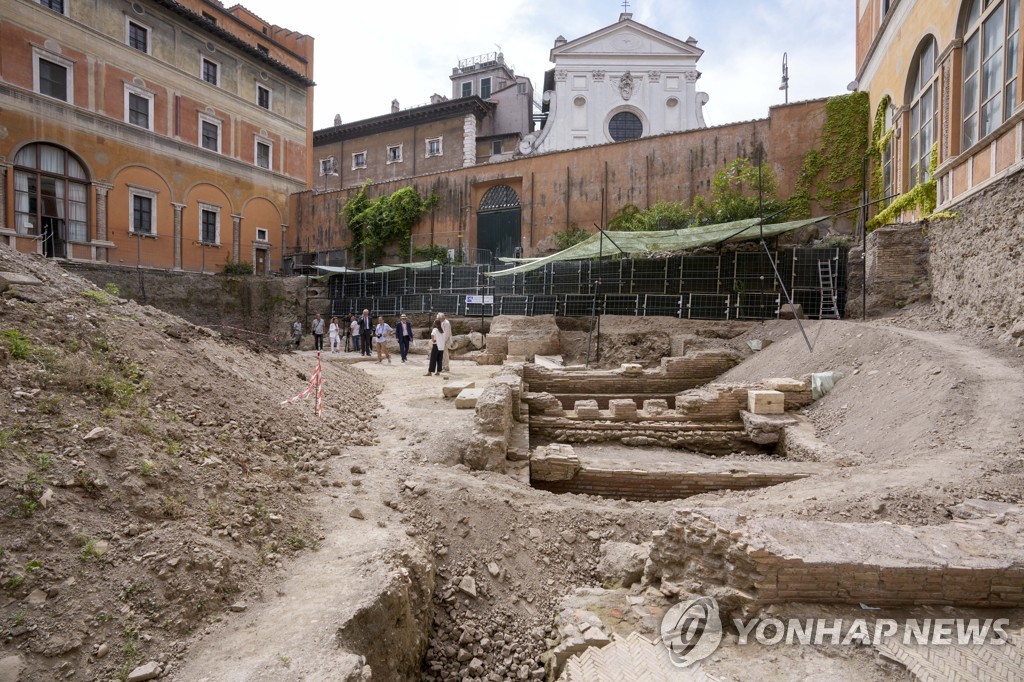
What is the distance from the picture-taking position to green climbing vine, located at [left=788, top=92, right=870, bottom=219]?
59.0 ft

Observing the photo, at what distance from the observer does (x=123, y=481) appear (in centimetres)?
363

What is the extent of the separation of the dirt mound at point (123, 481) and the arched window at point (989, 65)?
1254cm

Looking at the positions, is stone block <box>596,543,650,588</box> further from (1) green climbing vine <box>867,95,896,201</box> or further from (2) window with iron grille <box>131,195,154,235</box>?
(2) window with iron grille <box>131,195,154,235</box>

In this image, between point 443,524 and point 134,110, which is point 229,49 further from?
point 443,524

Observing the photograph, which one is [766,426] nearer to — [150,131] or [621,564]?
[621,564]

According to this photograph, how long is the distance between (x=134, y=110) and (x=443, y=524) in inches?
1052

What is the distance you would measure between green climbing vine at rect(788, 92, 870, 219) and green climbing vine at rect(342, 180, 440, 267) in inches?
651

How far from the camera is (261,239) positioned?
28375 millimetres

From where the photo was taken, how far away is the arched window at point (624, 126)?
31.8 m

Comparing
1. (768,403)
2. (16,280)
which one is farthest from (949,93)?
(16,280)

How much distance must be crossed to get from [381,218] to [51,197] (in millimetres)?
13121

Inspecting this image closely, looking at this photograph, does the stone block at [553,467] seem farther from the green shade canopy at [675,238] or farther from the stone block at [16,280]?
the green shade canopy at [675,238]

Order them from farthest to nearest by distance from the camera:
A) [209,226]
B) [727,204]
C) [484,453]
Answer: [209,226], [727,204], [484,453]

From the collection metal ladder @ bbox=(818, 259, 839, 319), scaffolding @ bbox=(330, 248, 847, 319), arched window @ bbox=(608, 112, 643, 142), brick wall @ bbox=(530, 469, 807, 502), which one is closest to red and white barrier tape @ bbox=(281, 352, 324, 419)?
brick wall @ bbox=(530, 469, 807, 502)
